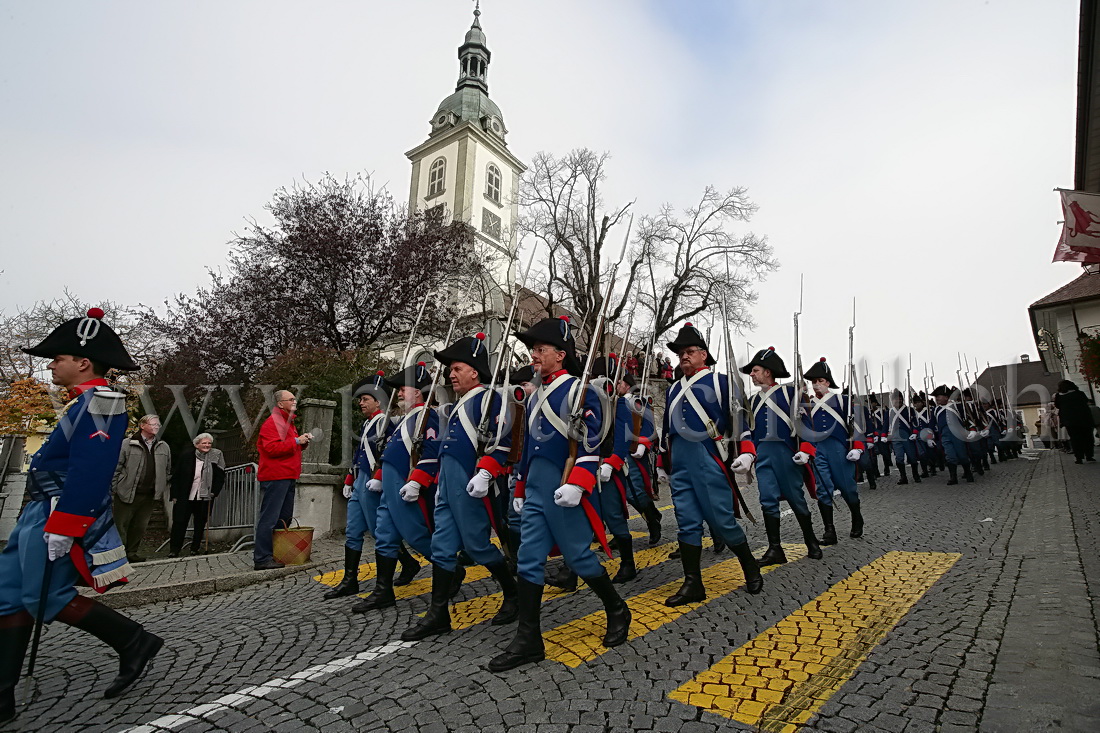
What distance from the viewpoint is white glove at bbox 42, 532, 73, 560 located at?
9.86ft

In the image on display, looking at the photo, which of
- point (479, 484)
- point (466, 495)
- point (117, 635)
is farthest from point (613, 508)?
point (117, 635)

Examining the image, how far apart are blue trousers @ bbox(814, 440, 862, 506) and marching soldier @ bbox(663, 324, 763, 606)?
2.57m

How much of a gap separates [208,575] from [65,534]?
3321mm

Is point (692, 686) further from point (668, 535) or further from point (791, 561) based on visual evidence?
point (668, 535)

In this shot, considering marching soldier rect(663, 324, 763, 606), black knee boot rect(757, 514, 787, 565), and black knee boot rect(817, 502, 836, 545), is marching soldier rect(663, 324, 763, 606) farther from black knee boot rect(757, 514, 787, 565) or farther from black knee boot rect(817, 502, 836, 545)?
black knee boot rect(817, 502, 836, 545)

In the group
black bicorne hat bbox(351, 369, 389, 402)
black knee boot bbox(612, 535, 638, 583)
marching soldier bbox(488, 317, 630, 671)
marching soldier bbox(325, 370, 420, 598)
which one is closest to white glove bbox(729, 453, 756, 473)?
black knee boot bbox(612, 535, 638, 583)

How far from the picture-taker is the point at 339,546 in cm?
787

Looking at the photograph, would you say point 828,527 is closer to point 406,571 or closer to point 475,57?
point 406,571

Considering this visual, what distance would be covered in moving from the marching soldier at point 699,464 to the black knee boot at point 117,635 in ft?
10.8

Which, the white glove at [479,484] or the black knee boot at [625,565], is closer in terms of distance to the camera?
the white glove at [479,484]

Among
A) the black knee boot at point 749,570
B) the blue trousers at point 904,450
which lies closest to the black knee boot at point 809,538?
the black knee boot at point 749,570

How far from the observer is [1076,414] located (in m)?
14.5

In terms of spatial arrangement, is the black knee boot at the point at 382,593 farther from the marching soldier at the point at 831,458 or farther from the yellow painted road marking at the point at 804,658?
the marching soldier at the point at 831,458

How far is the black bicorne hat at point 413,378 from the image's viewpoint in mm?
5738
